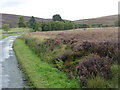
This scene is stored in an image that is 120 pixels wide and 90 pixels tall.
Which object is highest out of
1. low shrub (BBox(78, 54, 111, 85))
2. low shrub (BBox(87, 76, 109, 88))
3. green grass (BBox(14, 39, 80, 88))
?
low shrub (BBox(78, 54, 111, 85))

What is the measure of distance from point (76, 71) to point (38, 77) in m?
2.24

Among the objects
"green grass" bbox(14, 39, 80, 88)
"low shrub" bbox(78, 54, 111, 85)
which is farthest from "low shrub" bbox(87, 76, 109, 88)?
"green grass" bbox(14, 39, 80, 88)

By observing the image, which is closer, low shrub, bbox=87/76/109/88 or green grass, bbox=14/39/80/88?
low shrub, bbox=87/76/109/88

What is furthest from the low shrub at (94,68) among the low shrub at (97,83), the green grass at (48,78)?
the green grass at (48,78)

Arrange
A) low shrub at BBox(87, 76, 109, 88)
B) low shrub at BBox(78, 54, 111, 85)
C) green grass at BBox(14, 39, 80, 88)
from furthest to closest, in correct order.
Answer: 1. green grass at BBox(14, 39, 80, 88)
2. low shrub at BBox(78, 54, 111, 85)
3. low shrub at BBox(87, 76, 109, 88)

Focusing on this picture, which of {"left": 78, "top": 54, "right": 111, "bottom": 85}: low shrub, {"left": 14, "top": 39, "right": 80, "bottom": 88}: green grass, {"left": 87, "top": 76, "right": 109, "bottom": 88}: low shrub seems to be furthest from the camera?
{"left": 14, "top": 39, "right": 80, "bottom": 88}: green grass

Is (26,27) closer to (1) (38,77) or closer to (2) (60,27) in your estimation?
(2) (60,27)

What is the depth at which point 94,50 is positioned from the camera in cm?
1080

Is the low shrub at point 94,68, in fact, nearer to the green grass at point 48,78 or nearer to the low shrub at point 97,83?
the low shrub at point 97,83

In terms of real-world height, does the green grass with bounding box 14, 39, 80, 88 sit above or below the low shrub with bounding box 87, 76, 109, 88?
below

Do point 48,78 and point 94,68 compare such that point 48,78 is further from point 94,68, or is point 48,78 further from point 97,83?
point 97,83

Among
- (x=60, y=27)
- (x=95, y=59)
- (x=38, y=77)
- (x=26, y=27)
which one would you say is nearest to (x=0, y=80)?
(x=38, y=77)

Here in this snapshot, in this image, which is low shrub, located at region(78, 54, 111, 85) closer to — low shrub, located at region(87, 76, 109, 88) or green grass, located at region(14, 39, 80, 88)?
low shrub, located at region(87, 76, 109, 88)

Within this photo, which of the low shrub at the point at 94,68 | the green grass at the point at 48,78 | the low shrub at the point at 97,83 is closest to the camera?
the low shrub at the point at 97,83
